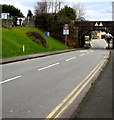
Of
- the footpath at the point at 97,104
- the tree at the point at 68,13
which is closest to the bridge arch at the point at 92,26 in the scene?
the tree at the point at 68,13

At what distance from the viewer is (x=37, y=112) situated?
6.98 m

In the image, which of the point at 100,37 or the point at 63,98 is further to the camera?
the point at 100,37

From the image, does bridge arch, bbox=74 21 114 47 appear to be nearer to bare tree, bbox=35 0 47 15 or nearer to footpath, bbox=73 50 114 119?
bare tree, bbox=35 0 47 15

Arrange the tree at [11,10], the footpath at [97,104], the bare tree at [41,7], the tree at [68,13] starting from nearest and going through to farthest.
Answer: the footpath at [97,104] → the bare tree at [41,7] → the tree at [68,13] → the tree at [11,10]

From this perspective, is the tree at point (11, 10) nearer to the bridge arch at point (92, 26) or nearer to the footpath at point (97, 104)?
the bridge arch at point (92, 26)

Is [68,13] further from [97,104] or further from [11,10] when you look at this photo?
[97,104]

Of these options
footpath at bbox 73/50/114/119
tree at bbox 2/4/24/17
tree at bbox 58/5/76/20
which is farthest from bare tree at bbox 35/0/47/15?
footpath at bbox 73/50/114/119

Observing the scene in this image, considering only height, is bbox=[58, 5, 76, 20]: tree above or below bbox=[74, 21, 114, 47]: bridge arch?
above

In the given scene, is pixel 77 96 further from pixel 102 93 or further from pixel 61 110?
pixel 61 110

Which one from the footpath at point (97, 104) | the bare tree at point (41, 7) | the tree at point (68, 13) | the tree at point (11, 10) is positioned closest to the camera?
the footpath at point (97, 104)

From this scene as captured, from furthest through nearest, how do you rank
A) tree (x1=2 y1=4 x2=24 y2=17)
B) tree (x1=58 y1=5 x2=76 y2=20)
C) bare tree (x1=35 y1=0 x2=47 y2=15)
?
tree (x1=2 y1=4 x2=24 y2=17), tree (x1=58 y1=5 x2=76 y2=20), bare tree (x1=35 y1=0 x2=47 y2=15)

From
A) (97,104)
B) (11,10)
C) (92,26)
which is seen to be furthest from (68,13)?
(97,104)

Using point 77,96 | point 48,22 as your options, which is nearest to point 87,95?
point 77,96

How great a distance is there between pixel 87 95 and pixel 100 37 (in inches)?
6939
